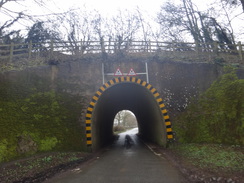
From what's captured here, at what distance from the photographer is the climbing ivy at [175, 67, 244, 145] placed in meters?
9.48

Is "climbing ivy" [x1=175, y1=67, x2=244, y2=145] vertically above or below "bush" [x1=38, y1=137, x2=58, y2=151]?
above

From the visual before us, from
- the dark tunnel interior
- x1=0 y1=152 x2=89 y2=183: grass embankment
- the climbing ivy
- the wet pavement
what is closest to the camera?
the wet pavement

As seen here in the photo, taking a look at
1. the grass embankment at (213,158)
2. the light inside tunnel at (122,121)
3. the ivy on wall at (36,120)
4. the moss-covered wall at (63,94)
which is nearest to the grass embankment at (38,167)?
the ivy on wall at (36,120)

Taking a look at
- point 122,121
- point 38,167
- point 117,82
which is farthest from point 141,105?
point 122,121

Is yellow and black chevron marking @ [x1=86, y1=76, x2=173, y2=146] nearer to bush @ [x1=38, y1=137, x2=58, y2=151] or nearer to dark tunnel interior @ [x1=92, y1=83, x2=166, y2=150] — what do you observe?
dark tunnel interior @ [x1=92, y1=83, x2=166, y2=150]

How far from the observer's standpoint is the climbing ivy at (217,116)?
373 inches

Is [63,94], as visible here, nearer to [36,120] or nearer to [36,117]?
[36,117]

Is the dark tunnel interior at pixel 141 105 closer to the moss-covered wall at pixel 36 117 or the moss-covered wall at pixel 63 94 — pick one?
the moss-covered wall at pixel 63 94

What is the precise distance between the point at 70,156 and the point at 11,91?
4412mm

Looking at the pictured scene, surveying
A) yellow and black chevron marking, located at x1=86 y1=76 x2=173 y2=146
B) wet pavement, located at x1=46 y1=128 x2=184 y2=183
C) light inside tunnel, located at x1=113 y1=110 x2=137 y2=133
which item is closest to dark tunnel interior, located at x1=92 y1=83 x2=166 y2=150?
yellow and black chevron marking, located at x1=86 y1=76 x2=173 y2=146

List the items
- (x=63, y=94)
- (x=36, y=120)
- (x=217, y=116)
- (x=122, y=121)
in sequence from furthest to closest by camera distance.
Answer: (x=122, y=121), (x=63, y=94), (x=217, y=116), (x=36, y=120)

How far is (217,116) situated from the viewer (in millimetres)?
10055

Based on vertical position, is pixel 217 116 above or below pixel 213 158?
above

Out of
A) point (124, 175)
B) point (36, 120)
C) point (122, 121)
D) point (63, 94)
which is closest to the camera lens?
point (124, 175)
